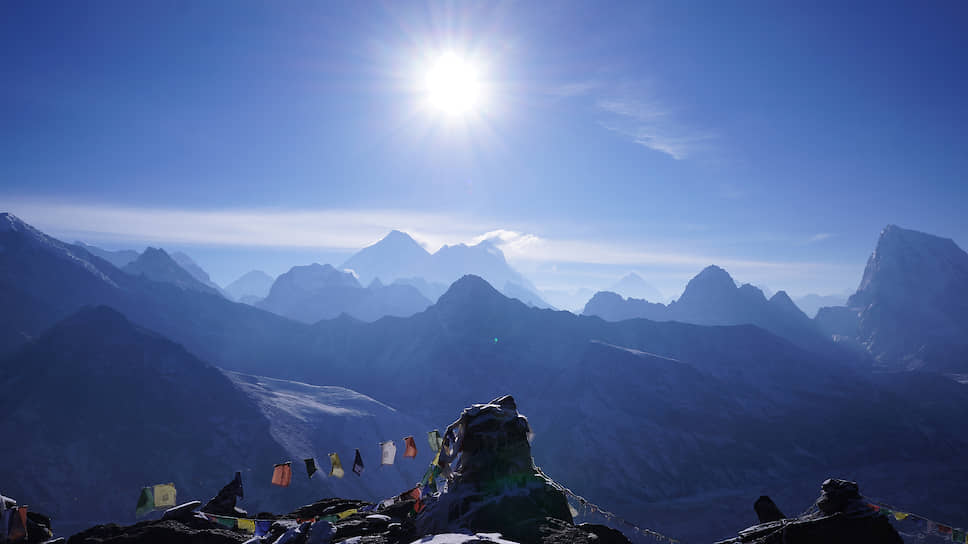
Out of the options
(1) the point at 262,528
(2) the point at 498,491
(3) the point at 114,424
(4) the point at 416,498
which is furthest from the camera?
(3) the point at 114,424

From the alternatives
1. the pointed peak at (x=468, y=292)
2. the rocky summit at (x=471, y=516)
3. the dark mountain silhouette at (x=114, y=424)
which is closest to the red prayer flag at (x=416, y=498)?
the rocky summit at (x=471, y=516)

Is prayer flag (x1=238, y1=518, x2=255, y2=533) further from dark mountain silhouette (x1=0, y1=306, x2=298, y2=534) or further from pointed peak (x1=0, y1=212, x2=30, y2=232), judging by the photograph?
pointed peak (x1=0, y1=212, x2=30, y2=232)

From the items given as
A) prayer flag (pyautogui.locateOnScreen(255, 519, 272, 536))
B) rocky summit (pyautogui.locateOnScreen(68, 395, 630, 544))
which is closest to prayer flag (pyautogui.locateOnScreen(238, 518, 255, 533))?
rocky summit (pyautogui.locateOnScreen(68, 395, 630, 544))

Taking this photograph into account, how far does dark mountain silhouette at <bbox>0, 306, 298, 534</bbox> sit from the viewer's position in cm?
6066

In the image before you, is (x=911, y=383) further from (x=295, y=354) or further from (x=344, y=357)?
(x=295, y=354)

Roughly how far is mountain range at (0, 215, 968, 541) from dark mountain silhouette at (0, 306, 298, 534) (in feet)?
3.15

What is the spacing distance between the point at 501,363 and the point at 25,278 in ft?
482

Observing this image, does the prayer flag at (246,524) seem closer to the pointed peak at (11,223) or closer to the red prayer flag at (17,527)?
the red prayer flag at (17,527)

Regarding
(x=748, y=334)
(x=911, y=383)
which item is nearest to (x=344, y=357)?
(x=748, y=334)

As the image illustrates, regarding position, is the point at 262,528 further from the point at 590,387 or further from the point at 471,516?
the point at 590,387

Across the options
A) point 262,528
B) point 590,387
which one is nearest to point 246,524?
point 262,528

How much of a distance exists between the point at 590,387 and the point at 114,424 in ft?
343

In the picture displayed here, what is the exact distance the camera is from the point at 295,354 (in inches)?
6294

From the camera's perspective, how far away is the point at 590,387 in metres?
122
